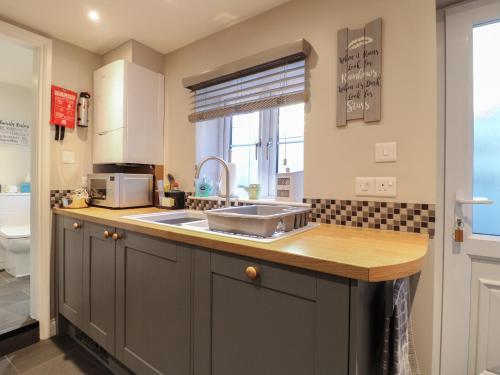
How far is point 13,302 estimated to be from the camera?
2.21m

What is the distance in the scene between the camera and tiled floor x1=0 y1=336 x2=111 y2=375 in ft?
5.10

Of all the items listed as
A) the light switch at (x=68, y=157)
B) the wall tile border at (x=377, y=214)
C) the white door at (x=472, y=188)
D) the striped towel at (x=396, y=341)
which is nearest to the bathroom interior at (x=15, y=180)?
the light switch at (x=68, y=157)

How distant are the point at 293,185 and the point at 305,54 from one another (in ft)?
2.32

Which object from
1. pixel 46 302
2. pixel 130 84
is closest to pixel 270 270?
pixel 130 84

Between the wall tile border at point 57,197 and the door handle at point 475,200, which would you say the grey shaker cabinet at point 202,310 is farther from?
the door handle at point 475,200

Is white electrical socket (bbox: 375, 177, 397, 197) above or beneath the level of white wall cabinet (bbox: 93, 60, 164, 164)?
beneath

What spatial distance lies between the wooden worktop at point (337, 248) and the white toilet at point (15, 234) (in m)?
2.25

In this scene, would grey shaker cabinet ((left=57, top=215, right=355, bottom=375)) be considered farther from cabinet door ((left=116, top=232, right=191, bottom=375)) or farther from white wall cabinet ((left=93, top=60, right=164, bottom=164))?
white wall cabinet ((left=93, top=60, right=164, bottom=164))

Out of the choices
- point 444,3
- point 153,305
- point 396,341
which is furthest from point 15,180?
point 444,3

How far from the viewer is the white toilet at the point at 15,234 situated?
106 inches

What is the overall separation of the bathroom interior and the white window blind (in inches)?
66.1

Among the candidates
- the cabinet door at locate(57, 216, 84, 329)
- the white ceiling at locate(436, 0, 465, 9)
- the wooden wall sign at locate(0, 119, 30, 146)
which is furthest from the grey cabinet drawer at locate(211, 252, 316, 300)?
the wooden wall sign at locate(0, 119, 30, 146)

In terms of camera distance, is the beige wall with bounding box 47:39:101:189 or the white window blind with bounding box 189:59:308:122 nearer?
the white window blind with bounding box 189:59:308:122

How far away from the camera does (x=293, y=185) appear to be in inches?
61.4
